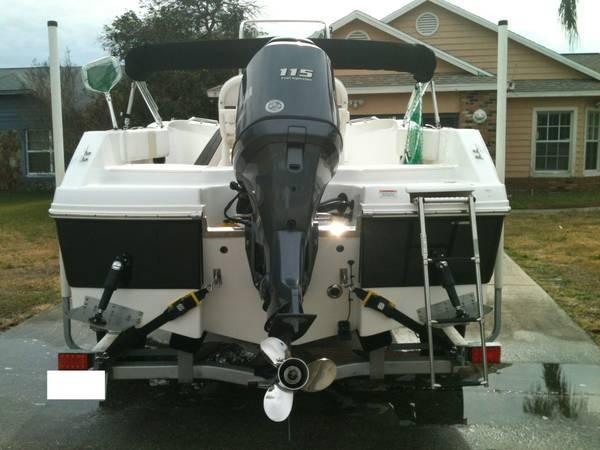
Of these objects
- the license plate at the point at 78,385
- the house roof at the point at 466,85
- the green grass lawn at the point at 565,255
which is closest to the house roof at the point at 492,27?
the house roof at the point at 466,85

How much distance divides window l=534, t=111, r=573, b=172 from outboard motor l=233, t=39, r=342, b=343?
15.1m

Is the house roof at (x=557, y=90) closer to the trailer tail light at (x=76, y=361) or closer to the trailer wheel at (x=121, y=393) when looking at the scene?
the trailer wheel at (x=121, y=393)

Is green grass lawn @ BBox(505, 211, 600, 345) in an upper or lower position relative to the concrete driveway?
upper

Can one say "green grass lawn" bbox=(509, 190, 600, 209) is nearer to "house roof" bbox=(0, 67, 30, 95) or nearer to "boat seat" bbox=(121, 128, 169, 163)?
"boat seat" bbox=(121, 128, 169, 163)

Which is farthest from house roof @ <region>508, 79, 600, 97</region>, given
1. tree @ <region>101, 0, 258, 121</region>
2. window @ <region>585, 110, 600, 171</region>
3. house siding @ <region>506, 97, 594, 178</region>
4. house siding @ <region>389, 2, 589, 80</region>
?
tree @ <region>101, 0, 258, 121</region>

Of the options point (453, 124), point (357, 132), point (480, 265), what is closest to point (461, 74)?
point (453, 124)

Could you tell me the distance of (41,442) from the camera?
3.95m

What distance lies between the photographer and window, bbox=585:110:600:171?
17.4m

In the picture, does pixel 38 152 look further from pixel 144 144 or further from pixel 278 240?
pixel 278 240

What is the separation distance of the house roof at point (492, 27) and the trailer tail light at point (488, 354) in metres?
14.5

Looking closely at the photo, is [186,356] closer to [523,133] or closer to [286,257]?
[286,257]

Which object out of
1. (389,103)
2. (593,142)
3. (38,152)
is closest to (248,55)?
(389,103)

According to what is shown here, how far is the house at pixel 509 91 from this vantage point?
1612cm

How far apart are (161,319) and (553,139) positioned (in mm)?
15492
